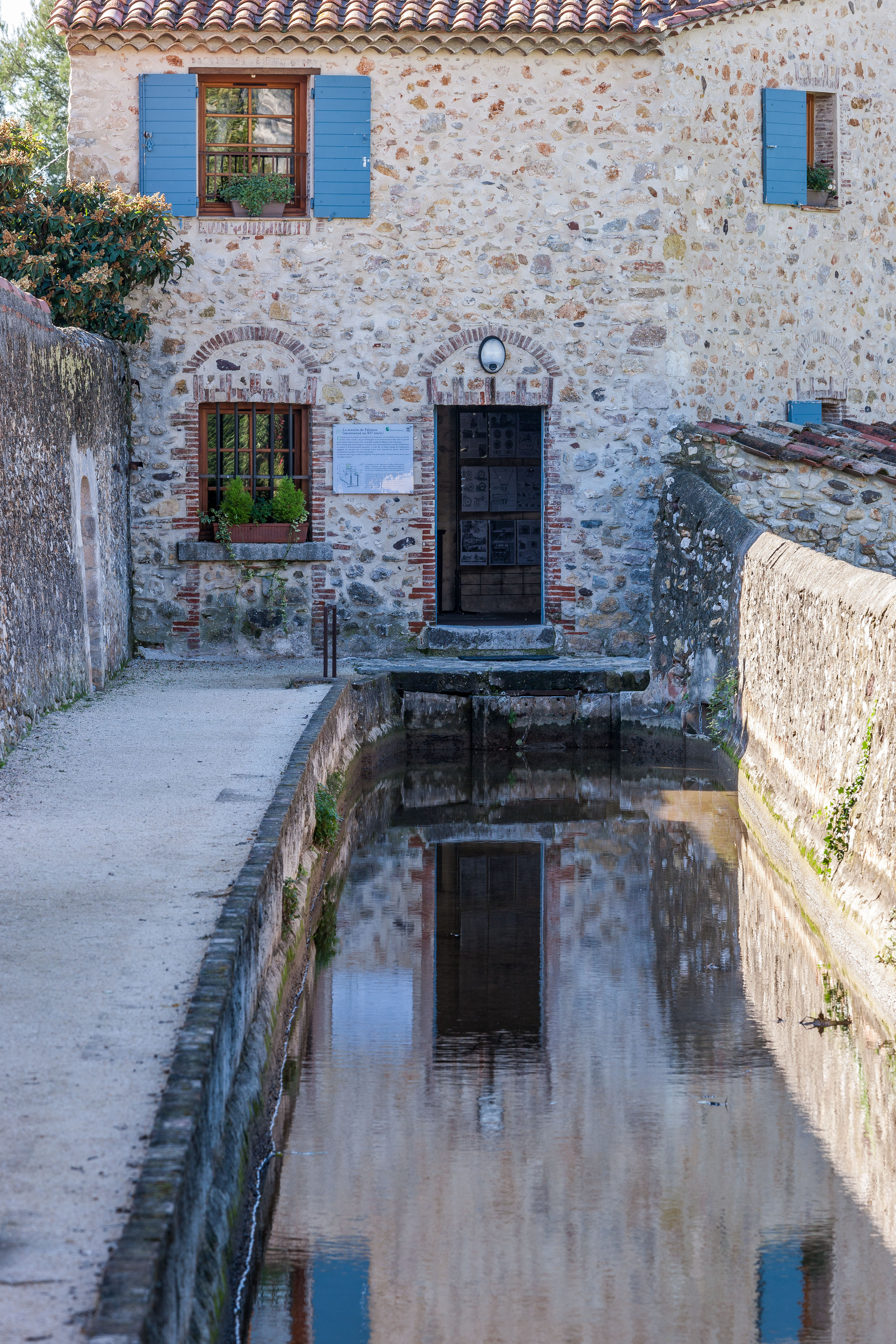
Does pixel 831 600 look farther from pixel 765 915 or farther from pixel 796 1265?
pixel 796 1265

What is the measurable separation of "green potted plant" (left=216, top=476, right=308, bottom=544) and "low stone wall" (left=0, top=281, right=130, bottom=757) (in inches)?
35.2

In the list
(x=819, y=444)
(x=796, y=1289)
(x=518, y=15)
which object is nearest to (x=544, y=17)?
(x=518, y=15)

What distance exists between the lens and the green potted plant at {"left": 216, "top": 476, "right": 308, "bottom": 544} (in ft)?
43.3

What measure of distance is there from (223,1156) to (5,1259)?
4.02 ft

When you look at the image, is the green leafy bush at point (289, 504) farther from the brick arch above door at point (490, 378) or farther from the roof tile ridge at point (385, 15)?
the roof tile ridge at point (385, 15)

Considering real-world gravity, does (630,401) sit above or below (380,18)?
below

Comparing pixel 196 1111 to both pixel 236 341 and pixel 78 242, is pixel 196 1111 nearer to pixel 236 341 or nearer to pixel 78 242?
pixel 78 242

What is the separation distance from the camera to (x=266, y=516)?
13.3m

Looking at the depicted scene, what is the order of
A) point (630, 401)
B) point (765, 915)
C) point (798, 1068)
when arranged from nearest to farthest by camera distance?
point (798, 1068)
point (765, 915)
point (630, 401)

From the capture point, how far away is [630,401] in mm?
13430

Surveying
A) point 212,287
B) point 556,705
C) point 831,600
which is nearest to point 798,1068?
point 831,600

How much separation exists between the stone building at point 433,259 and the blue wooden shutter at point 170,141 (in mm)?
24

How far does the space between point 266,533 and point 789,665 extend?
5.58 metres

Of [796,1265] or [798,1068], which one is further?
[798,1068]
